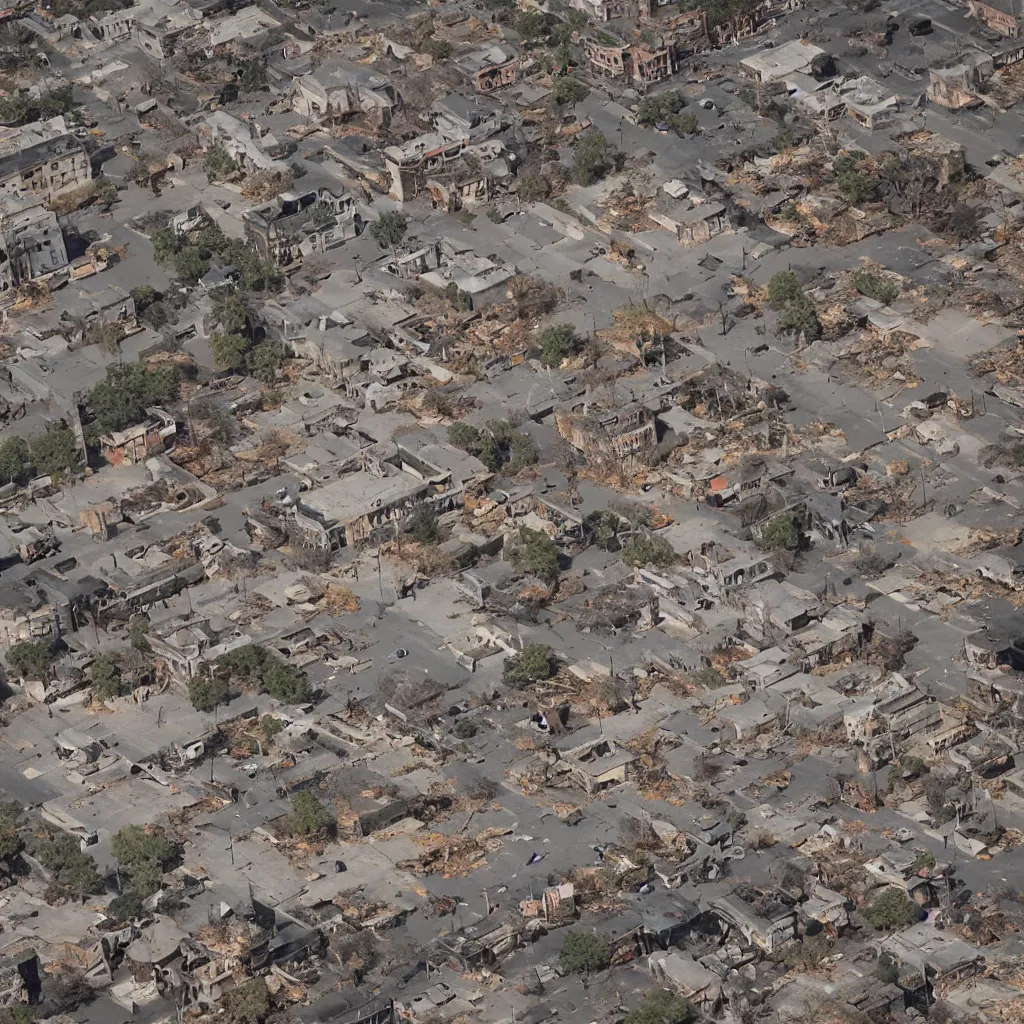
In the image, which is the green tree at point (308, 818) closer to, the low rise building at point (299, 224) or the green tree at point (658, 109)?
the low rise building at point (299, 224)

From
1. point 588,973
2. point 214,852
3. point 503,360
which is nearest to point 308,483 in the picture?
point 503,360

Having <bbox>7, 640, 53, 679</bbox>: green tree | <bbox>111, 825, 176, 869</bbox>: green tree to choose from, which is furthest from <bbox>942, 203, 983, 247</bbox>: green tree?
<bbox>111, 825, 176, 869</bbox>: green tree

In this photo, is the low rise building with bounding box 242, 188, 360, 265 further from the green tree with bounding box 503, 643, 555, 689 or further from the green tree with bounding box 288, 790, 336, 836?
the green tree with bounding box 288, 790, 336, 836

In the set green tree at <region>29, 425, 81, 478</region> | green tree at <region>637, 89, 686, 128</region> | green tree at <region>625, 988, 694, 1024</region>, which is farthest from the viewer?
green tree at <region>637, 89, 686, 128</region>

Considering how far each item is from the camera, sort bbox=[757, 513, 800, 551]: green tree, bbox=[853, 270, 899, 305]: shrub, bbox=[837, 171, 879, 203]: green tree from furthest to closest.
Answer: bbox=[837, 171, 879, 203]: green tree, bbox=[853, 270, 899, 305]: shrub, bbox=[757, 513, 800, 551]: green tree

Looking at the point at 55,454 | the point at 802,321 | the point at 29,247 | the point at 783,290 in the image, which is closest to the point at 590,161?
the point at 783,290

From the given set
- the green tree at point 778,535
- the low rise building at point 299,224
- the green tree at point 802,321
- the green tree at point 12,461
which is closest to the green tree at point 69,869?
the green tree at point 12,461
